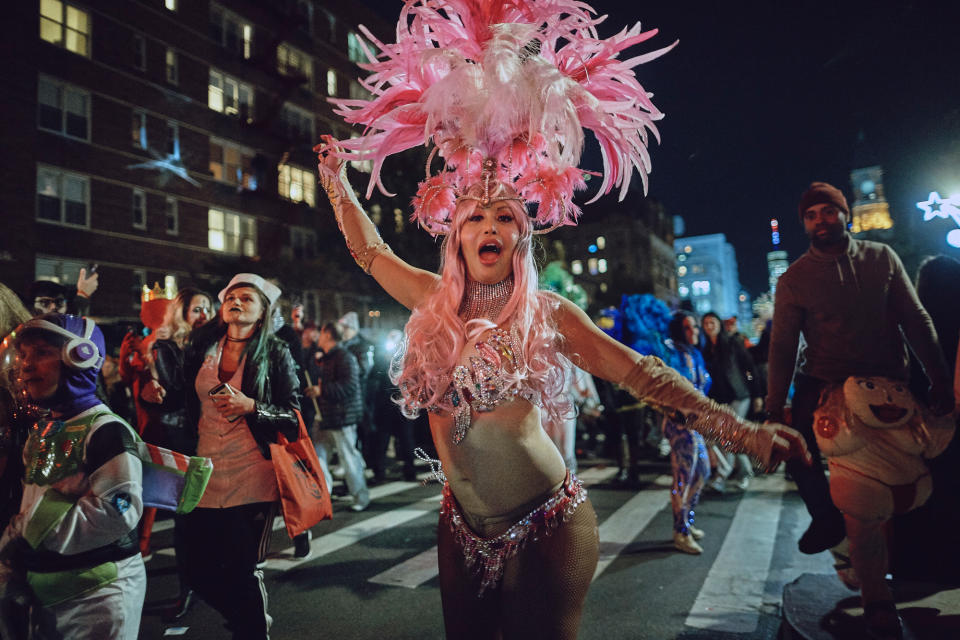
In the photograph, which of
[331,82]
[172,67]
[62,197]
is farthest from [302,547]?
[331,82]

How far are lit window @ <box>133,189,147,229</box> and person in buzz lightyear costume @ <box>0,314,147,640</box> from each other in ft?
73.5

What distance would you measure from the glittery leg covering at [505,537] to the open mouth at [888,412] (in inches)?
81.0

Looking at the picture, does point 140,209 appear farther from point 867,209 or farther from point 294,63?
point 867,209

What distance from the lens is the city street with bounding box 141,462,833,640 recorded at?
154 inches

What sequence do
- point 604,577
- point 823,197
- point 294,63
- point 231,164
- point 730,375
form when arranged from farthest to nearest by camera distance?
1. point 294,63
2. point 231,164
3. point 730,375
4. point 604,577
5. point 823,197

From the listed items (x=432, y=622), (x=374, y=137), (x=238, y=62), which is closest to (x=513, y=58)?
(x=374, y=137)

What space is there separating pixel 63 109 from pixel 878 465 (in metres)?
24.1

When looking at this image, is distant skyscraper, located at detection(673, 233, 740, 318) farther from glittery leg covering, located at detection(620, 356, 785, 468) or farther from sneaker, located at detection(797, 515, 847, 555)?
glittery leg covering, located at detection(620, 356, 785, 468)

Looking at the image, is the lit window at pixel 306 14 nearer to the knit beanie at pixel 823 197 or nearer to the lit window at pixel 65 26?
the lit window at pixel 65 26

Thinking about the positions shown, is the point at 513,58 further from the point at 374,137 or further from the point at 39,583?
the point at 39,583

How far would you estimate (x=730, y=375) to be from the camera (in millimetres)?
8281

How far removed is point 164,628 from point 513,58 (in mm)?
4158

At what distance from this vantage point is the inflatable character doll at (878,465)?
10.5 feet

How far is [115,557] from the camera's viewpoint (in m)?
2.43
